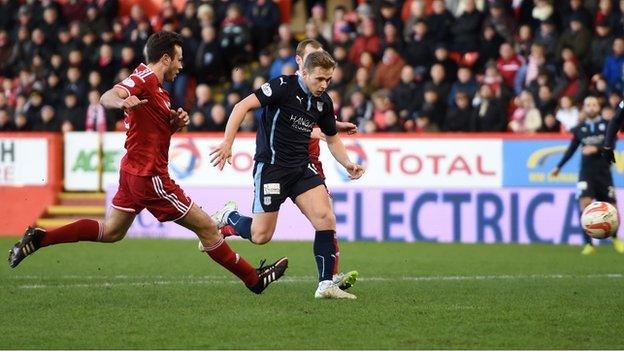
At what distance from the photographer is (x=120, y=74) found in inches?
898

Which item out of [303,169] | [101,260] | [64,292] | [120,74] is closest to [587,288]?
[303,169]

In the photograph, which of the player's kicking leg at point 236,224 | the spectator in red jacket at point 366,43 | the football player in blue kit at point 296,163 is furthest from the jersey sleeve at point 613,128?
the spectator in red jacket at point 366,43

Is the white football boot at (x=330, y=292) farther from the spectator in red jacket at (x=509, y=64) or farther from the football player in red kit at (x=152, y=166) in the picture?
the spectator in red jacket at (x=509, y=64)

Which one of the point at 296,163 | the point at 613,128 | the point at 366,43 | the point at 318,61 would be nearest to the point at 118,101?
the point at 318,61

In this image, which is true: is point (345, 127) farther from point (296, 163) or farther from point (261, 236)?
point (261, 236)

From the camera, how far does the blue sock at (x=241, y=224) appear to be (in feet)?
36.1

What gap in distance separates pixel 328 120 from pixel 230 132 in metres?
1.14

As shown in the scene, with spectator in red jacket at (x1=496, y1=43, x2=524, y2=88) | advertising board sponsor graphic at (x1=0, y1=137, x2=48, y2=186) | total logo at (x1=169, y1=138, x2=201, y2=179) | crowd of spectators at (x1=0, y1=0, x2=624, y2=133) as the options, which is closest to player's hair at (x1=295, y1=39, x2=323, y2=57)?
crowd of spectators at (x1=0, y1=0, x2=624, y2=133)

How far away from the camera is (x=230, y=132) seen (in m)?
9.45

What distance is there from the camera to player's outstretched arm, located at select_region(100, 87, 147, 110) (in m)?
8.46

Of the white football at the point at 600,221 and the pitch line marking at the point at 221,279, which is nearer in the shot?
the pitch line marking at the point at 221,279

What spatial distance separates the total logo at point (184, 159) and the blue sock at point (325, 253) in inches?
389

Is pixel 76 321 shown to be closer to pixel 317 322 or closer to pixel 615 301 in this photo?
pixel 317 322

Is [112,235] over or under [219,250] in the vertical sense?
over
